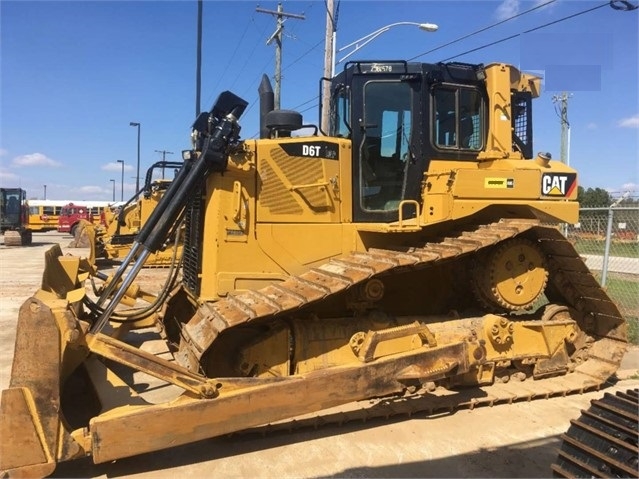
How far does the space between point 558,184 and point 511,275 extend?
1105 millimetres

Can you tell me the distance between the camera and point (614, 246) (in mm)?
11211

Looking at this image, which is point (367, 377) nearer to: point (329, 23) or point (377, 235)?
point (377, 235)

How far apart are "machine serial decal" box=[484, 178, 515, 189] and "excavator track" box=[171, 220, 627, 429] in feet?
1.23

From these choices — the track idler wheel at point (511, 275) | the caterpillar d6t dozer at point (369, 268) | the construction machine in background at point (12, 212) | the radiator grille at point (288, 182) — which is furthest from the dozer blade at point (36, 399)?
the construction machine in background at point (12, 212)

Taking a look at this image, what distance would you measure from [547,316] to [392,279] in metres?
1.81

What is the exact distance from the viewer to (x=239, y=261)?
5078mm

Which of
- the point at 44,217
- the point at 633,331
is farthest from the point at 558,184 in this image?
the point at 44,217

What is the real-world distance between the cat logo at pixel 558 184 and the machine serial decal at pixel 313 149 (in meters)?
2.19

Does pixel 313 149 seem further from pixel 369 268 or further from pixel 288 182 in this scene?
pixel 369 268

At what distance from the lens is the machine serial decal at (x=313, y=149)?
17.1 ft

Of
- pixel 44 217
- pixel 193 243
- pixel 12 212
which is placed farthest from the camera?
pixel 44 217

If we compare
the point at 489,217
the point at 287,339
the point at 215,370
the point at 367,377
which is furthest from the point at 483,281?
the point at 215,370

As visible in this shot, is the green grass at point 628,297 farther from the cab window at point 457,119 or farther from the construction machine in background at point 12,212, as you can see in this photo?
the construction machine in background at point 12,212

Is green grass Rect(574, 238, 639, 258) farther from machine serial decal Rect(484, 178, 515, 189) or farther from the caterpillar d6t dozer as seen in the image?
machine serial decal Rect(484, 178, 515, 189)
